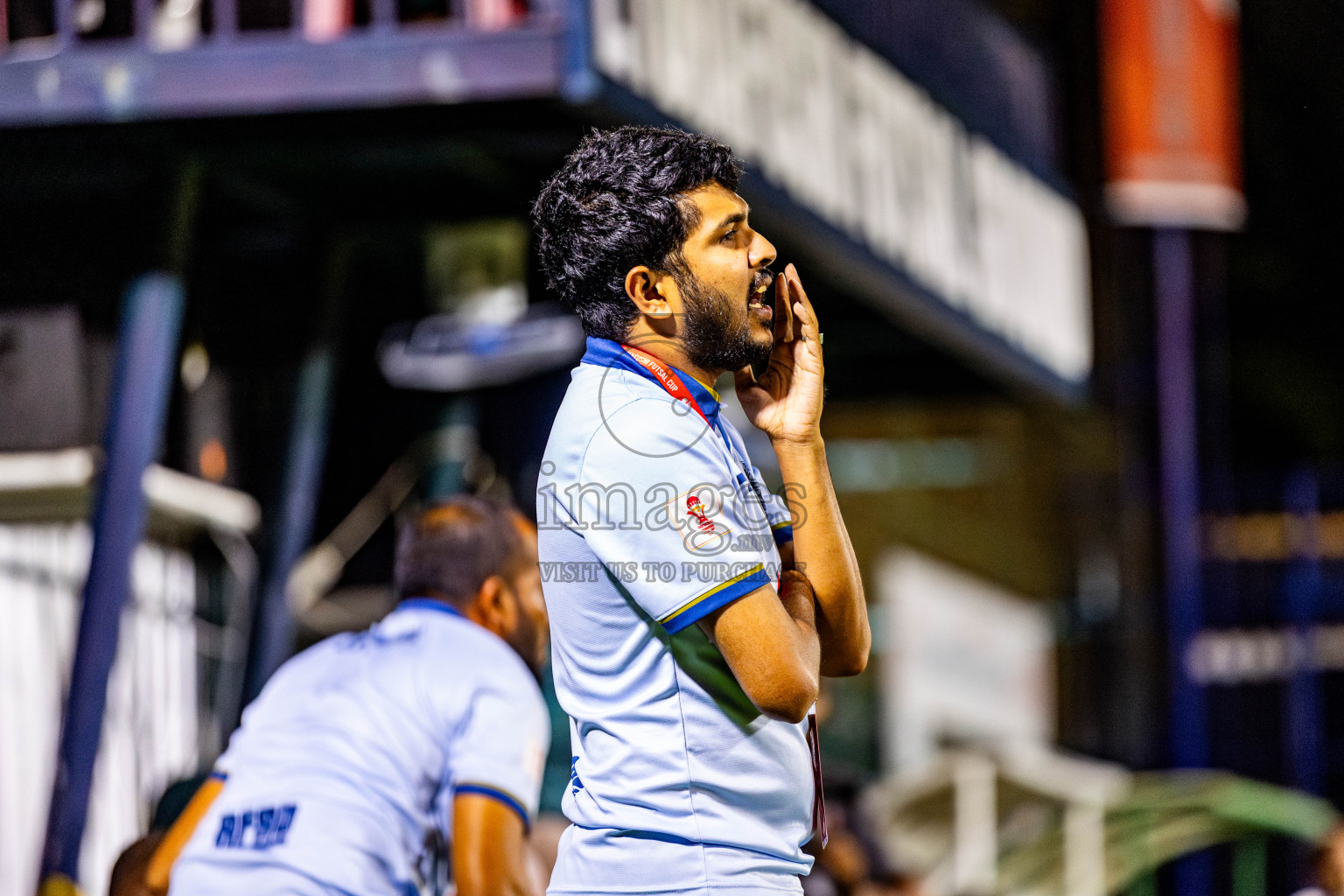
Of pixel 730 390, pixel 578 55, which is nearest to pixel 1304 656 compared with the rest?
pixel 730 390

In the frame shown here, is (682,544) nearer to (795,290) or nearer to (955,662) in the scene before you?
(795,290)

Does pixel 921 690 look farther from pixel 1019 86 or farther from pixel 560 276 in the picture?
pixel 560 276

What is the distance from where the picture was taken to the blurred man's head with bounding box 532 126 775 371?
1884 millimetres

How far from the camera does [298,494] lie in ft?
20.3

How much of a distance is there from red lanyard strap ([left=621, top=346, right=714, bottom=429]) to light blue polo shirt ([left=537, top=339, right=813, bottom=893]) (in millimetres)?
15

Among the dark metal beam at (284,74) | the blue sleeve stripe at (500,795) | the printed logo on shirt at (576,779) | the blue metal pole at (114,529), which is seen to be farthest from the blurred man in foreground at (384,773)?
the dark metal beam at (284,74)

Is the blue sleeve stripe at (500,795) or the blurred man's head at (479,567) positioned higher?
the blurred man's head at (479,567)

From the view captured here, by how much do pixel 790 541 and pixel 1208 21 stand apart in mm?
8187

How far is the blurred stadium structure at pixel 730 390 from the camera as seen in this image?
4465 mm

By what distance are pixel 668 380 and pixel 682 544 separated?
9.6 inches

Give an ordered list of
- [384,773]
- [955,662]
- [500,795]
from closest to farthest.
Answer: [500,795], [384,773], [955,662]

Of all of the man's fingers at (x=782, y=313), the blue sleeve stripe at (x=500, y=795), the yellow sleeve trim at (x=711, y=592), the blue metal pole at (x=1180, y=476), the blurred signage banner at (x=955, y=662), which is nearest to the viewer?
the yellow sleeve trim at (x=711, y=592)

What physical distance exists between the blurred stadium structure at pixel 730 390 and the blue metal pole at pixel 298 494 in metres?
0.02

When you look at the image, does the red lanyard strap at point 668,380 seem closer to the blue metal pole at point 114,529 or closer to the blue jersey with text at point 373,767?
the blue jersey with text at point 373,767
